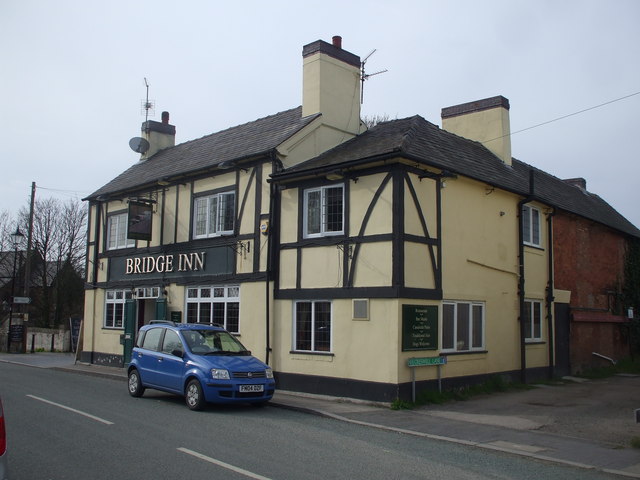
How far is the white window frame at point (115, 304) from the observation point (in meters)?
21.9

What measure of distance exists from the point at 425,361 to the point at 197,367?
199 inches

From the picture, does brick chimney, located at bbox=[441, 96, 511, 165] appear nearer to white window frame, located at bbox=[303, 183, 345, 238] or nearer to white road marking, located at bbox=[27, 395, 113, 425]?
white window frame, located at bbox=[303, 183, 345, 238]

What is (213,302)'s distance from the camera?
58.9 feet

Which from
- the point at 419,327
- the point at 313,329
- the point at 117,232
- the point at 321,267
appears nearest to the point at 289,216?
the point at 321,267

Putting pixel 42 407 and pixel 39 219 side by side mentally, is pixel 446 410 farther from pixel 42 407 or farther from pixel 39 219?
pixel 39 219

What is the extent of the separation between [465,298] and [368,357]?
3440mm

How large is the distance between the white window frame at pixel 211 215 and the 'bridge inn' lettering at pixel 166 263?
2.35 feet

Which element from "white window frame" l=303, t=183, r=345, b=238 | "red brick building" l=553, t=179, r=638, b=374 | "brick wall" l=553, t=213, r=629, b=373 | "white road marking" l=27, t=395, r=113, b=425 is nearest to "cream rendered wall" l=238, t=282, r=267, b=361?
"white window frame" l=303, t=183, r=345, b=238

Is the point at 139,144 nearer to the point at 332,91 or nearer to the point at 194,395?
the point at 332,91

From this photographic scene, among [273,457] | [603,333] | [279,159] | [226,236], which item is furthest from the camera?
[603,333]

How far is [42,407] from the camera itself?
1193cm

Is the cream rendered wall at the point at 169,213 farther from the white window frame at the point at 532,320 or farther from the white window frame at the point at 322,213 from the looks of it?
the white window frame at the point at 532,320

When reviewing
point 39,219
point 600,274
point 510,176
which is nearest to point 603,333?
point 600,274

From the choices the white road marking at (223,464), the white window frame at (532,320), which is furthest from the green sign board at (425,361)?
the white road marking at (223,464)
